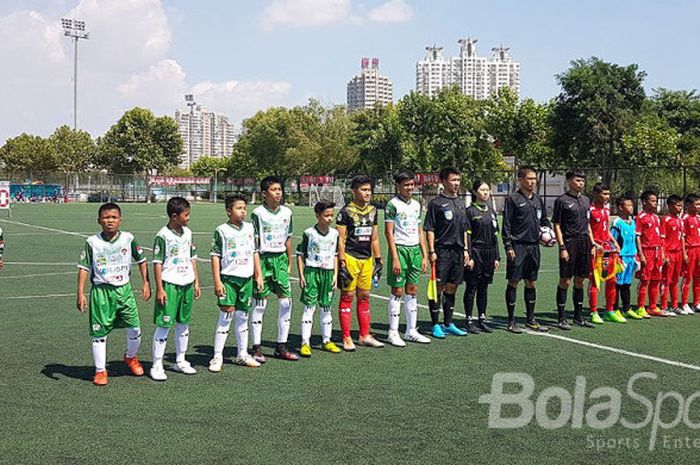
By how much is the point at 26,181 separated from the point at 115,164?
40.4ft

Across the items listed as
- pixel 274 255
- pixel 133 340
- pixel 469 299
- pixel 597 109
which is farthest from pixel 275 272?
pixel 597 109

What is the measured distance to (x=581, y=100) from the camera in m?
51.3

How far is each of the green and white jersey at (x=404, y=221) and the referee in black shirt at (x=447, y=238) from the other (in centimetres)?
34

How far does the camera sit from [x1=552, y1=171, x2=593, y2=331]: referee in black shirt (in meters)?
9.76

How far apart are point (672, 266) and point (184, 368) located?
716cm

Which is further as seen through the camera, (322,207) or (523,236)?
(523,236)

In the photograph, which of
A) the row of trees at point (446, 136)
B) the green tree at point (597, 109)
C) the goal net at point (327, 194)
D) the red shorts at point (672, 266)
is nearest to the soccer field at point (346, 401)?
the red shorts at point (672, 266)

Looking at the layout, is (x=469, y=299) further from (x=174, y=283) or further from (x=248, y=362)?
(x=174, y=283)

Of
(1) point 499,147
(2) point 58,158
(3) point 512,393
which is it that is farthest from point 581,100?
(2) point 58,158

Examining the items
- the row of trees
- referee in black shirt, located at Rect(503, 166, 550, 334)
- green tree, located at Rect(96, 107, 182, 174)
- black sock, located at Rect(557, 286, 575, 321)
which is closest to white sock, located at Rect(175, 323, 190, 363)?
referee in black shirt, located at Rect(503, 166, 550, 334)

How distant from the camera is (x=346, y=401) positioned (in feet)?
20.5

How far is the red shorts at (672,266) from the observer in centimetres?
1081

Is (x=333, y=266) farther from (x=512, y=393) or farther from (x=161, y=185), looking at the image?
(x=161, y=185)

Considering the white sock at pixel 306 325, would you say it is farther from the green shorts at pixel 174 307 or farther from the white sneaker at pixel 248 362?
the green shorts at pixel 174 307
